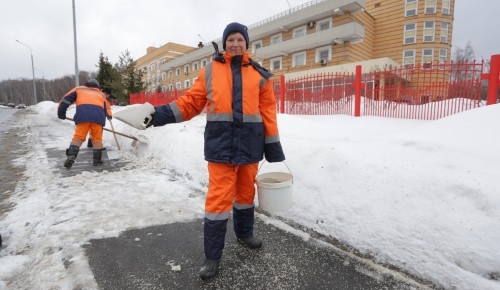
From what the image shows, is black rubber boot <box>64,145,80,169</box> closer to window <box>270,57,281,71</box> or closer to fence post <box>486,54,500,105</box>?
fence post <box>486,54,500,105</box>

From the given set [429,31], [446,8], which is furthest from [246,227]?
[446,8]

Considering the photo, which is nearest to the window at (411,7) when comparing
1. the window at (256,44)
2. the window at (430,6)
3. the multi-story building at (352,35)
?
the multi-story building at (352,35)

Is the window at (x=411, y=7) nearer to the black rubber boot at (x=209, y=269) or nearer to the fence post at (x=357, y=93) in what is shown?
the fence post at (x=357, y=93)

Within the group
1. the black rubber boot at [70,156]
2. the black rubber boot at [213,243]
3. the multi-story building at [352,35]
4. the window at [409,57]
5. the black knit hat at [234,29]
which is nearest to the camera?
the black rubber boot at [213,243]

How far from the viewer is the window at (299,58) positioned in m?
22.7

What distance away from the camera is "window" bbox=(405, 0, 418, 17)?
74.4ft

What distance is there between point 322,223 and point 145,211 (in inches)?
84.7

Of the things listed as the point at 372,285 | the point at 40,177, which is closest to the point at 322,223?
the point at 372,285

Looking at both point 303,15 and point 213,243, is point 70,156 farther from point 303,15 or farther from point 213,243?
point 303,15

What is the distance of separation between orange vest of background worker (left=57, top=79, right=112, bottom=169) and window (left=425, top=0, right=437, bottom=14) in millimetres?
26270

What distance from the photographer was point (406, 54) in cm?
2311

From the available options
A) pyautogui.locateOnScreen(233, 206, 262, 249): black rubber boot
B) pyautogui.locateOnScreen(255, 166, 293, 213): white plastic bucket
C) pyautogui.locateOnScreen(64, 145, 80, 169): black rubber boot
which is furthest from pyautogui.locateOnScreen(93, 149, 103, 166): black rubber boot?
pyautogui.locateOnScreen(255, 166, 293, 213): white plastic bucket

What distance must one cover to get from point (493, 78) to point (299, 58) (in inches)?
731

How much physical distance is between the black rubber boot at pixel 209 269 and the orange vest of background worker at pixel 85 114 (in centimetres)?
453
